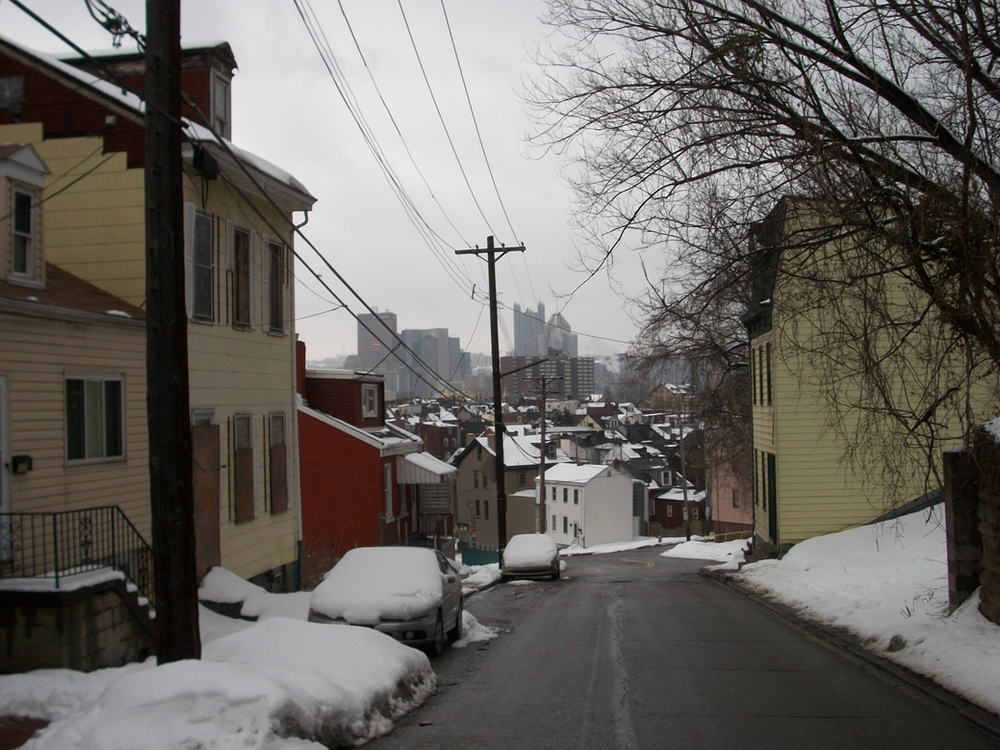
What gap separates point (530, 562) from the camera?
1131 inches

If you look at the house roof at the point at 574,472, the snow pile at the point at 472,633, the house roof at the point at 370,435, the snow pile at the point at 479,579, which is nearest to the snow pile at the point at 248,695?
the snow pile at the point at 472,633

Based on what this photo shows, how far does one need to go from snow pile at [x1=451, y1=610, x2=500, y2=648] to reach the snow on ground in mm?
5451

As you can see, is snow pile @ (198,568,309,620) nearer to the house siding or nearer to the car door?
the house siding

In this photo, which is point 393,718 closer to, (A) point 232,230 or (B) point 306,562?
(A) point 232,230

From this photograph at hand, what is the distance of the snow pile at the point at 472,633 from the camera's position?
48.3 ft

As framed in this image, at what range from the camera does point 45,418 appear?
12.4m

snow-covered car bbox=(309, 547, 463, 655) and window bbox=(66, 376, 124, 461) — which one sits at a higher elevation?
window bbox=(66, 376, 124, 461)

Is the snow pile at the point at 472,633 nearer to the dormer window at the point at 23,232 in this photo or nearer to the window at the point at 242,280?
the window at the point at 242,280

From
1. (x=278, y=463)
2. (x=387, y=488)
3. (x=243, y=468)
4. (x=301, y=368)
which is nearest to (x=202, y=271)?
(x=243, y=468)

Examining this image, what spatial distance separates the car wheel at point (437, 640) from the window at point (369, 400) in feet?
57.9

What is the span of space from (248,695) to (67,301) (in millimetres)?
8193

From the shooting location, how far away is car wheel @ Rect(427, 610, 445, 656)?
13.0 m

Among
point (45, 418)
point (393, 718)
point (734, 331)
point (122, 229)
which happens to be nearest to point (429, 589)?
point (393, 718)

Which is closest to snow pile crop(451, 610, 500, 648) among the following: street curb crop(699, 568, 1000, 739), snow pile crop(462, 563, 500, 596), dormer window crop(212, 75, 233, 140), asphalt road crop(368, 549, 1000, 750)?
asphalt road crop(368, 549, 1000, 750)
